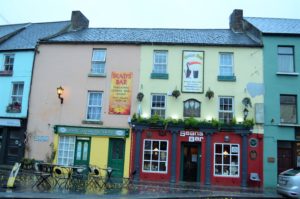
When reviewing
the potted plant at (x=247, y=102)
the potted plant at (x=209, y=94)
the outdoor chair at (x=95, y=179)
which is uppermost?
the potted plant at (x=209, y=94)

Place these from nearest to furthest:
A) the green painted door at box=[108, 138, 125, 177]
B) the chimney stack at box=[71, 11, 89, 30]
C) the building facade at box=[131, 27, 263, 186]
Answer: the building facade at box=[131, 27, 263, 186], the green painted door at box=[108, 138, 125, 177], the chimney stack at box=[71, 11, 89, 30]

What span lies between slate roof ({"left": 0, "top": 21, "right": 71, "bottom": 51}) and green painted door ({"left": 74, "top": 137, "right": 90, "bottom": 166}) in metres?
7.20

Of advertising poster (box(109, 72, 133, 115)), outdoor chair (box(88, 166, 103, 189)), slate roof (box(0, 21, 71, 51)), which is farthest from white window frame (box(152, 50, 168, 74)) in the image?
slate roof (box(0, 21, 71, 51))

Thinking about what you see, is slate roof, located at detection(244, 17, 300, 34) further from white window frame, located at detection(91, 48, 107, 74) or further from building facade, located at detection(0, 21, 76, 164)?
building facade, located at detection(0, 21, 76, 164)

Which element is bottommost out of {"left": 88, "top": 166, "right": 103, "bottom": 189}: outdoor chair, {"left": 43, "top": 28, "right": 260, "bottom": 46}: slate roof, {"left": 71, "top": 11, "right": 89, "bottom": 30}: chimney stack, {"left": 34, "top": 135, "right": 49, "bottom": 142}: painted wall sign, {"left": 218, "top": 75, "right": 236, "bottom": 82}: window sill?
{"left": 88, "top": 166, "right": 103, "bottom": 189}: outdoor chair

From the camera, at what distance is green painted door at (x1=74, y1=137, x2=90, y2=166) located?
2094 cm

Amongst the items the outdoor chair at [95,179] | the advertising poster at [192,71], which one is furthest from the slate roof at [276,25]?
the outdoor chair at [95,179]

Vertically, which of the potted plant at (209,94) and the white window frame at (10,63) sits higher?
the white window frame at (10,63)

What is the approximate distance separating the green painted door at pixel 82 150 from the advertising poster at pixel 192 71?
6.93 metres

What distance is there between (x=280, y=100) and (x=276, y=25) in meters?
5.55

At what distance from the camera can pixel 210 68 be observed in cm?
2108

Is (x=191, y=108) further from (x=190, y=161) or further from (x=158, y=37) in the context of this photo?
(x=158, y=37)

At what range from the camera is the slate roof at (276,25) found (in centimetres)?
2114

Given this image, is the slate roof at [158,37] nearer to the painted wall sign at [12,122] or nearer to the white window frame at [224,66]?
the white window frame at [224,66]
